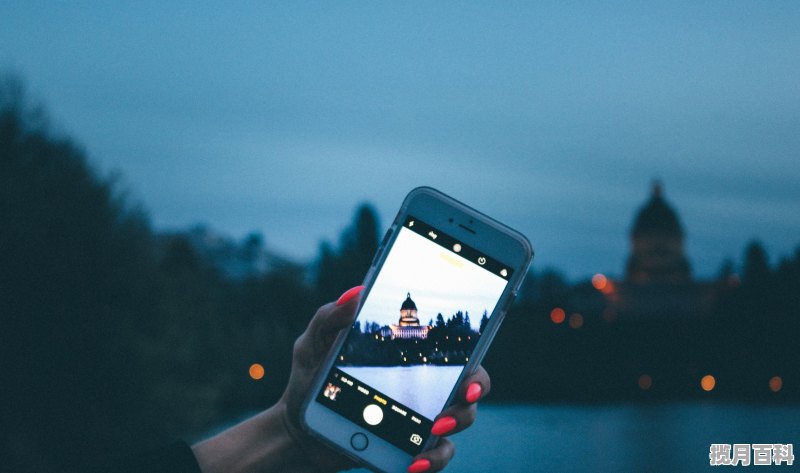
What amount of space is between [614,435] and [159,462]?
3436 centimetres

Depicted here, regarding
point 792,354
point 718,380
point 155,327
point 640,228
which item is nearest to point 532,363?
point 718,380

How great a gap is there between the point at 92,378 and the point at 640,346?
144ft

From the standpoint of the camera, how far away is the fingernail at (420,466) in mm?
2283

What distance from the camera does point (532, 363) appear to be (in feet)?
143

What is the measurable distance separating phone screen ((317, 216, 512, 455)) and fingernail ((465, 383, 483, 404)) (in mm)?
115

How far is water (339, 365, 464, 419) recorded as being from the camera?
2467 mm

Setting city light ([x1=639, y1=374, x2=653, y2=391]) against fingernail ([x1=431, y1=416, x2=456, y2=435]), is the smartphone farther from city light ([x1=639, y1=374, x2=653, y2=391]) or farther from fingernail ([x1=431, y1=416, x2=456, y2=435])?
city light ([x1=639, y1=374, x2=653, y2=391])

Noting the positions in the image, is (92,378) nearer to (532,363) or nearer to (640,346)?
(532,363)

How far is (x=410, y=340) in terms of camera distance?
2.54 meters

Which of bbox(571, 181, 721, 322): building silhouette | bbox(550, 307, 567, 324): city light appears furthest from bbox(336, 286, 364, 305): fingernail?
bbox(571, 181, 721, 322): building silhouette

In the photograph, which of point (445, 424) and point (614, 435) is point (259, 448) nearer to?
point (445, 424)

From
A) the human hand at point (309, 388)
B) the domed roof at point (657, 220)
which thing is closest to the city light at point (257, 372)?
the human hand at point (309, 388)

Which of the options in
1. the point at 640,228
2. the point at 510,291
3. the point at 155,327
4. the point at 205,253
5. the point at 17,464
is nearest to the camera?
Result: the point at 510,291

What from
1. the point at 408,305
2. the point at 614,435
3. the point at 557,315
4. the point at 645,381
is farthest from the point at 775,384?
the point at 408,305
